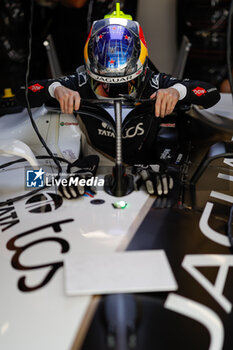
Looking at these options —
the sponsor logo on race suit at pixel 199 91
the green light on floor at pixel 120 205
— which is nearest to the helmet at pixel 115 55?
the sponsor logo on race suit at pixel 199 91

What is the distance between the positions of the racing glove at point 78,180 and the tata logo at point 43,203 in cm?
3

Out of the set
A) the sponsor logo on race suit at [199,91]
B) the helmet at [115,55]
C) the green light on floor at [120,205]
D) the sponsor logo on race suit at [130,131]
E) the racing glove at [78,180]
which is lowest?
the green light on floor at [120,205]

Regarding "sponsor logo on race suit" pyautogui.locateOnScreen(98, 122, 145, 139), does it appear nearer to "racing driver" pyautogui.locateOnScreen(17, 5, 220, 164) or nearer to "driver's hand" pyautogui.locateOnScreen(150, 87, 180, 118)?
"racing driver" pyautogui.locateOnScreen(17, 5, 220, 164)

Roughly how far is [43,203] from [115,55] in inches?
17.8

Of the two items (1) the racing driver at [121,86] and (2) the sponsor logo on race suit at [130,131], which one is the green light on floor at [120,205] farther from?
(2) the sponsor logo on race suit at [130,131]

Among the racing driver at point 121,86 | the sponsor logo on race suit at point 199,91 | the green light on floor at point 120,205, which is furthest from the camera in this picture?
the sponsor logo on race suit at point 199,91

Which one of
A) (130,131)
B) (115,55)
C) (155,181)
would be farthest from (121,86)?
(155,181)

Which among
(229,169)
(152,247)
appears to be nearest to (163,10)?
(229,169)

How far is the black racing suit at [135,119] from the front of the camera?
3.78 feet

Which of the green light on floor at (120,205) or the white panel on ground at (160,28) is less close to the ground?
the white panel on ground at (160,28)

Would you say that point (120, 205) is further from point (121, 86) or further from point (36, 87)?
point (36, 87)

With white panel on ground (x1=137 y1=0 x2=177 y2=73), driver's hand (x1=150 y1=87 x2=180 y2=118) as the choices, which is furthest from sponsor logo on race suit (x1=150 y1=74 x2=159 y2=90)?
white panel on ground (x1=137 y1=0 x2=177 y2=73)

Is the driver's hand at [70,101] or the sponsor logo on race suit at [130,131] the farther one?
the sponsor logo on race suit at [130,131]

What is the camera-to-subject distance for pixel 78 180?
0.86m
